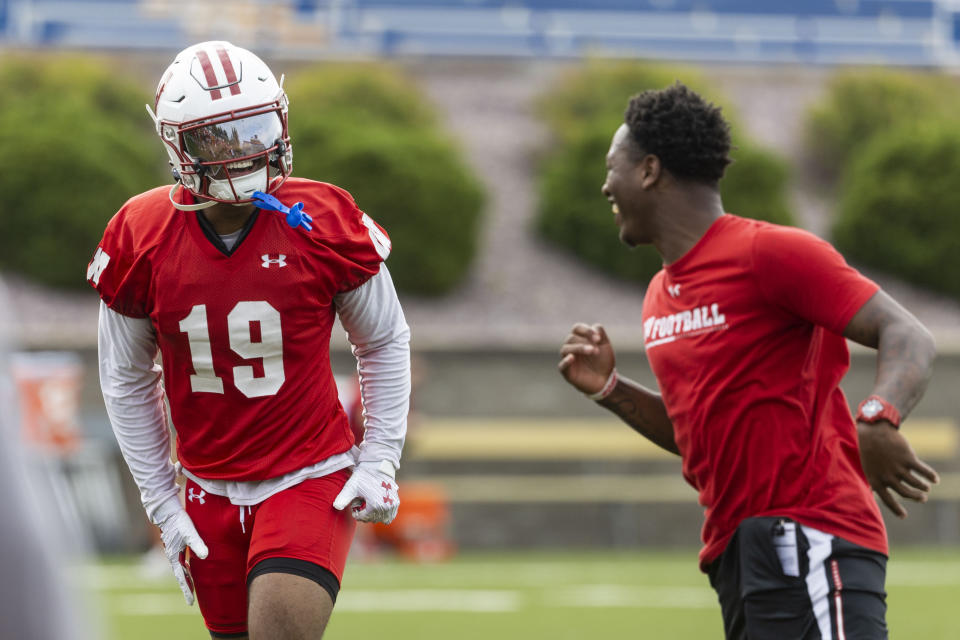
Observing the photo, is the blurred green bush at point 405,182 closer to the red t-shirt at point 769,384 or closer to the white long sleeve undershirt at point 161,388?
the white long sleeve undershirt at point 161,388

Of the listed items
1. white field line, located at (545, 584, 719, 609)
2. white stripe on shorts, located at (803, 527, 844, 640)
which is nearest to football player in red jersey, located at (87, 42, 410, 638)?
white stripe on shorts, located at (803, 527, 844, 640)

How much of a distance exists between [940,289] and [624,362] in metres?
7.14

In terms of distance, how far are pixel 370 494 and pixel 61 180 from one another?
18.2 meters

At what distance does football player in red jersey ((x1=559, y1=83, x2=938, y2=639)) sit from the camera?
3639mm

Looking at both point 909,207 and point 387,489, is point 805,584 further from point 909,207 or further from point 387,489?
point 909,207

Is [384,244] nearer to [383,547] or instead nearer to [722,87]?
[383,547]

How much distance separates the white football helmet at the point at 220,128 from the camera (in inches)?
153

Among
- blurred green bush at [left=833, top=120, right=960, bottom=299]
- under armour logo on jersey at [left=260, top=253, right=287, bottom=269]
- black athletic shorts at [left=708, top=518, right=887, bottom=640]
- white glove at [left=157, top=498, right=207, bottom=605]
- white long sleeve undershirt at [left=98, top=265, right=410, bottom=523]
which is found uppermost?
under armour logo on jersey at [left=260, top=253, right=287, bottom=269]

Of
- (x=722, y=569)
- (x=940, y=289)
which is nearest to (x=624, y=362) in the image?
(x=940, y=289)

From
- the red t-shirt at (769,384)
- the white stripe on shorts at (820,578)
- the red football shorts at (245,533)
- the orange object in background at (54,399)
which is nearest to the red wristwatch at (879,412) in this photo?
the red t-shirt at (769,384)

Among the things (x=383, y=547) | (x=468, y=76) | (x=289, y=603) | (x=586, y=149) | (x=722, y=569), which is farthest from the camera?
(x=468, y=76)

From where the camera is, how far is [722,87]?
28.7 m

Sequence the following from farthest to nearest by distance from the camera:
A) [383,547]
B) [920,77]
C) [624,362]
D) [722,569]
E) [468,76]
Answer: [468,76], [920,77], [624,362], [383,547], [722,569]

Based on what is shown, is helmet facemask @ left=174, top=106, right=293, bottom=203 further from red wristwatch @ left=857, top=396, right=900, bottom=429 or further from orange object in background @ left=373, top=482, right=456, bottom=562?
orange object in background @ left=373, top=482, right=456, bottom=562
